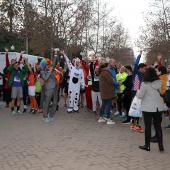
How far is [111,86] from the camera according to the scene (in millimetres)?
8172

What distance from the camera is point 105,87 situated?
8141 mm

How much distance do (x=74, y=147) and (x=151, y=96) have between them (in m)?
1.95

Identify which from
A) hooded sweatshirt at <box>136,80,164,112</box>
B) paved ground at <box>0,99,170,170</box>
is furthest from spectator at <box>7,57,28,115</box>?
hooded sweatshirt at <box>136,80,164,112</box>

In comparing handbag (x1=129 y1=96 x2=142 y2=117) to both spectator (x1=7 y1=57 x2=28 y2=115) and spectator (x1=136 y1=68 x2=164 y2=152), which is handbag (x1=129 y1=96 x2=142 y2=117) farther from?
spectator (x1=7 y1=57 x2=28 y2=115)

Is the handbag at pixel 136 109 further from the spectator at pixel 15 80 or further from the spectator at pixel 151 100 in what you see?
the spectator at pixel 15 80

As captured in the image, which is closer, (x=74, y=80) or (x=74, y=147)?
(x=74, y=147)

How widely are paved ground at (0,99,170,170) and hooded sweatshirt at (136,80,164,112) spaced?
907 millimetres

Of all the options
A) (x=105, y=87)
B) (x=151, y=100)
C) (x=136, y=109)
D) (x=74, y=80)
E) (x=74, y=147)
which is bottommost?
(x=74, y=147)

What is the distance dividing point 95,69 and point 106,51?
2376 centimetres

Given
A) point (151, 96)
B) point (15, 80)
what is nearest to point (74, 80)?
point (15, 80)

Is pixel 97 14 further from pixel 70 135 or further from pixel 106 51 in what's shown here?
pixel 70 135

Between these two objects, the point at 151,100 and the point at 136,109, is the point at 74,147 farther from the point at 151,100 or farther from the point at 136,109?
the point at 136,109

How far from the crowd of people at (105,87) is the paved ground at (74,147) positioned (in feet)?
1.44

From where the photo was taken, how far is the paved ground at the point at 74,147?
474 centimetres
